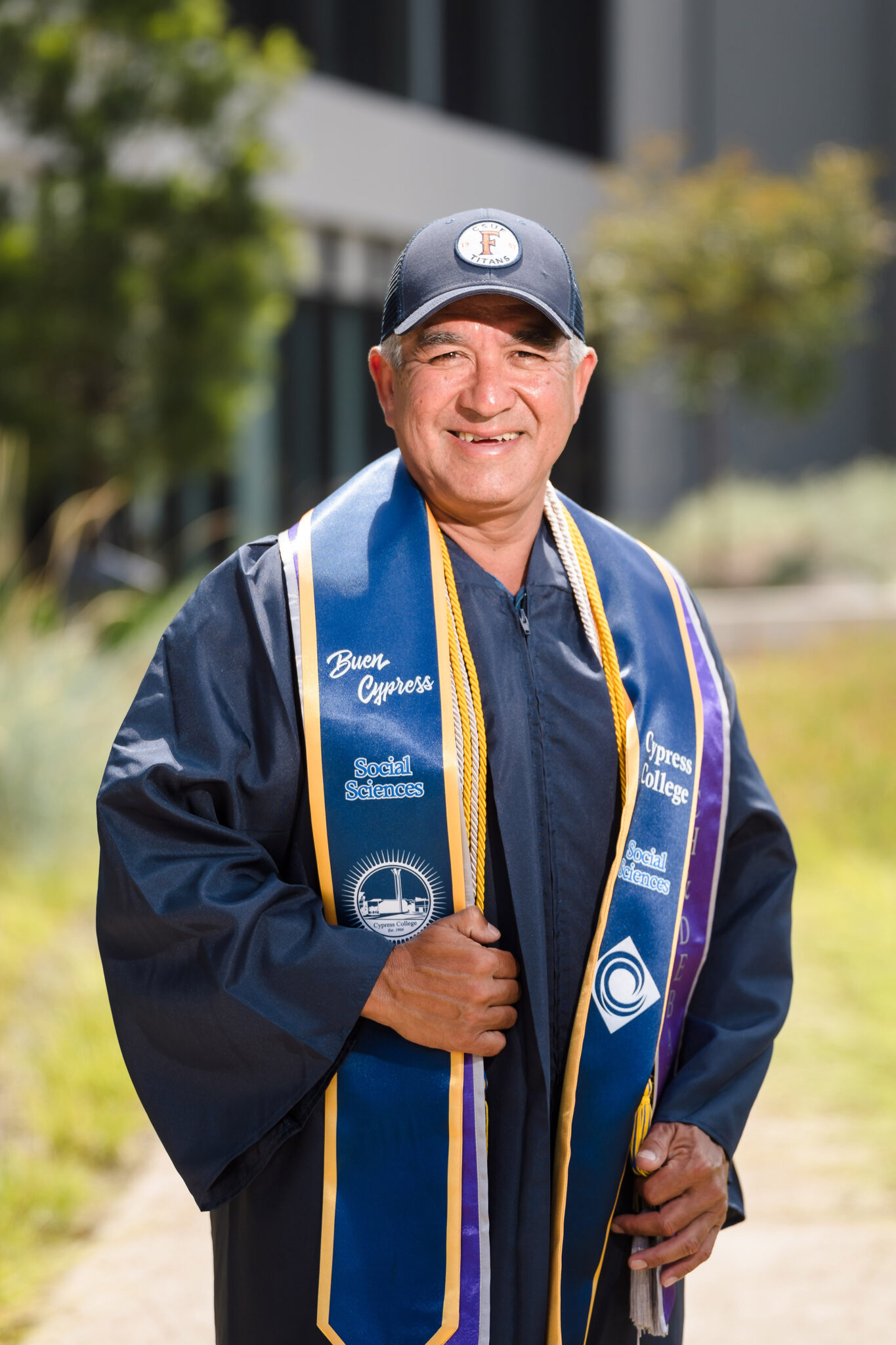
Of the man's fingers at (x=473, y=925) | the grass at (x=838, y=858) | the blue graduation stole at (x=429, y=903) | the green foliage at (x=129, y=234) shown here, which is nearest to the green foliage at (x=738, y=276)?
the grass at (x=838, y=858)

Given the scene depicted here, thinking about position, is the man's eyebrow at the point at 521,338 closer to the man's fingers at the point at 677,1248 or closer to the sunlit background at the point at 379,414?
the man's fingers at the point at 677,1248

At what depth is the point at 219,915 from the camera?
171 centimetres

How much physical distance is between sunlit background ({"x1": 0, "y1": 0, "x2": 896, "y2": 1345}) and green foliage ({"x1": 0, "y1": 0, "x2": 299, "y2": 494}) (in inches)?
1.1

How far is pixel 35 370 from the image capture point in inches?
354

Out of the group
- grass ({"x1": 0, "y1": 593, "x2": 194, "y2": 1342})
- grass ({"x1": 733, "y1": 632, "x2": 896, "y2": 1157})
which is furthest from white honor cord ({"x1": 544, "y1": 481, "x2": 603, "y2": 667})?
grass ({"x1": 733, "y1": 632, "x2": 896, "y2": 1157})

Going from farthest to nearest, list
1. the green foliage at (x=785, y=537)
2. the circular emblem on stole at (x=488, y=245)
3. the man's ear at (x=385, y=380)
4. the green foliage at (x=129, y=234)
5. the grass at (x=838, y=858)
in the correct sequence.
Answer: the green foliage at (x=785, y=537)
the green foliage at (x=129, y=234)
the grass at (x=838, y=858)
the man's ear at (x=385, y=380)
the circular emblem on stole at (x=488, y=245)

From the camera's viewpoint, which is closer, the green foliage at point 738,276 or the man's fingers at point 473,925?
the man's fingers at point 473,925

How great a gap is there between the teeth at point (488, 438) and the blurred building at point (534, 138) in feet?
43.6

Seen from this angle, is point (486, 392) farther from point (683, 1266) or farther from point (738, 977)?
point (683, 1266)

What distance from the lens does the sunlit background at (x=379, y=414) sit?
3.88 m

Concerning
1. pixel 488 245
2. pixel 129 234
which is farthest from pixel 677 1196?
pixel 129 234

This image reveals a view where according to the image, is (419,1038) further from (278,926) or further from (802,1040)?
(802,1040)

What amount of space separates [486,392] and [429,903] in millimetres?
701

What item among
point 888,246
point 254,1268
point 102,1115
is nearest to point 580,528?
point 254,1268
